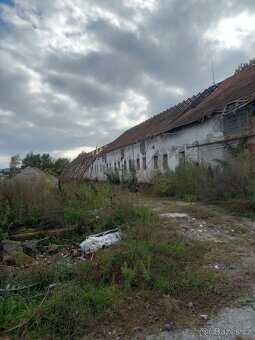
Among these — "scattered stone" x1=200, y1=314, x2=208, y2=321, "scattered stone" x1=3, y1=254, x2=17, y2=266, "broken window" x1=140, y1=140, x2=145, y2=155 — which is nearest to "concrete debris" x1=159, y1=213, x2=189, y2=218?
"scattered stone" x1=3, y1=254, x2=17, y2=266

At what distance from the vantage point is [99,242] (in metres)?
5.21

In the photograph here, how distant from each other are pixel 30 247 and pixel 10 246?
339 mm

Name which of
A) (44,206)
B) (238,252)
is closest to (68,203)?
(44,206)

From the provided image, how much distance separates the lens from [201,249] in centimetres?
516

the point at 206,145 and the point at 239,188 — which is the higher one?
the point at 206,145

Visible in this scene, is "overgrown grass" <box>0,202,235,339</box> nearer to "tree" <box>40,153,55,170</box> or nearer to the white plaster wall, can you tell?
the white plaster wall

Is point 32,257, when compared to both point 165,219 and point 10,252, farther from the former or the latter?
point 165,219

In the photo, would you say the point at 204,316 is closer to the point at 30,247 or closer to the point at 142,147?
the point at 30,247

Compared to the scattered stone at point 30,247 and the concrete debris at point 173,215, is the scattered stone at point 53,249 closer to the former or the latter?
the scattered stone at point 30,247

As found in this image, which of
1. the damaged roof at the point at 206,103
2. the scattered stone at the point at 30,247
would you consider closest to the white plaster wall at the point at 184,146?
the damaged roof at the point at 206,103

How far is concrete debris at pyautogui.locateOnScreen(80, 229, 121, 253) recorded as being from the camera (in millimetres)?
5107

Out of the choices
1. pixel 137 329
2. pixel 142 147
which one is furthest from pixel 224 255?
pixel 142 147

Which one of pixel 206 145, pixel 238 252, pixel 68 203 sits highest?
pixel 206 145

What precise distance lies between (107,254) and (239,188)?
5773 mm
